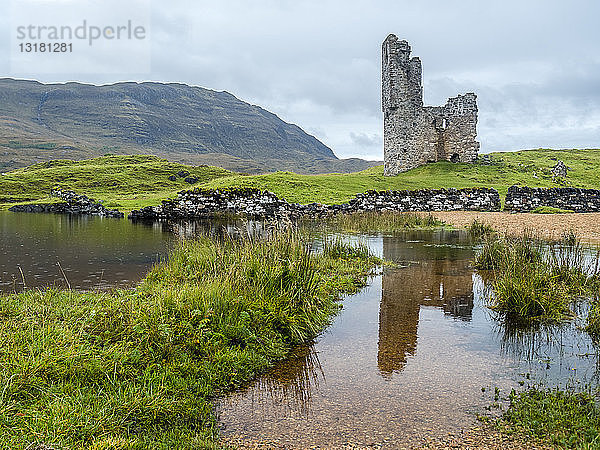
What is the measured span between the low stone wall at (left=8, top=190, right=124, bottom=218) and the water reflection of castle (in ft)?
75.0

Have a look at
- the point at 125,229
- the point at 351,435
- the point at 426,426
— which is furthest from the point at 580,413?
the point at 125,229

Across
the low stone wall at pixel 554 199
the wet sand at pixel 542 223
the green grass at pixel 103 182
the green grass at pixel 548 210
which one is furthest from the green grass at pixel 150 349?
the green grass at pixel 103 182

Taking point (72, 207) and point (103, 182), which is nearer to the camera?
point (72, 207)

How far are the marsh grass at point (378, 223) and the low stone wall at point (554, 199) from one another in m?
7.21

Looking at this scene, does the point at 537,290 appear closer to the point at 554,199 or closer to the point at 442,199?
the point at 442,199

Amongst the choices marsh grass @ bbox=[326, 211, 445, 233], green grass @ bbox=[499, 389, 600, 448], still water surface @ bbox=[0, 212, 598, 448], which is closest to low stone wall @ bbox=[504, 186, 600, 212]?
marsh grass @ bbox=[326, 211, 445, 233]

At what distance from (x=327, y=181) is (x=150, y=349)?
84.6ft

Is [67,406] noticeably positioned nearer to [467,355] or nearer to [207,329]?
[207,329]

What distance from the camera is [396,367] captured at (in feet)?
19.2

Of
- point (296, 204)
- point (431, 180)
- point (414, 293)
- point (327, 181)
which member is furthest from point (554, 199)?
point (414, 293)

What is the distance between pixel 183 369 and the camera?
512 cm

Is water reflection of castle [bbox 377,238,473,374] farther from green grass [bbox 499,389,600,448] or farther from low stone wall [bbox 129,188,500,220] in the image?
low stone wall [bbox 129,188,500,220]

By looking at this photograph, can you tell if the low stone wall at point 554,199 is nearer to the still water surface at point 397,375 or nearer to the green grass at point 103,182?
the still water surface at point 397,375

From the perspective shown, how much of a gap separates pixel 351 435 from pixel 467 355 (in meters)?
2.57
